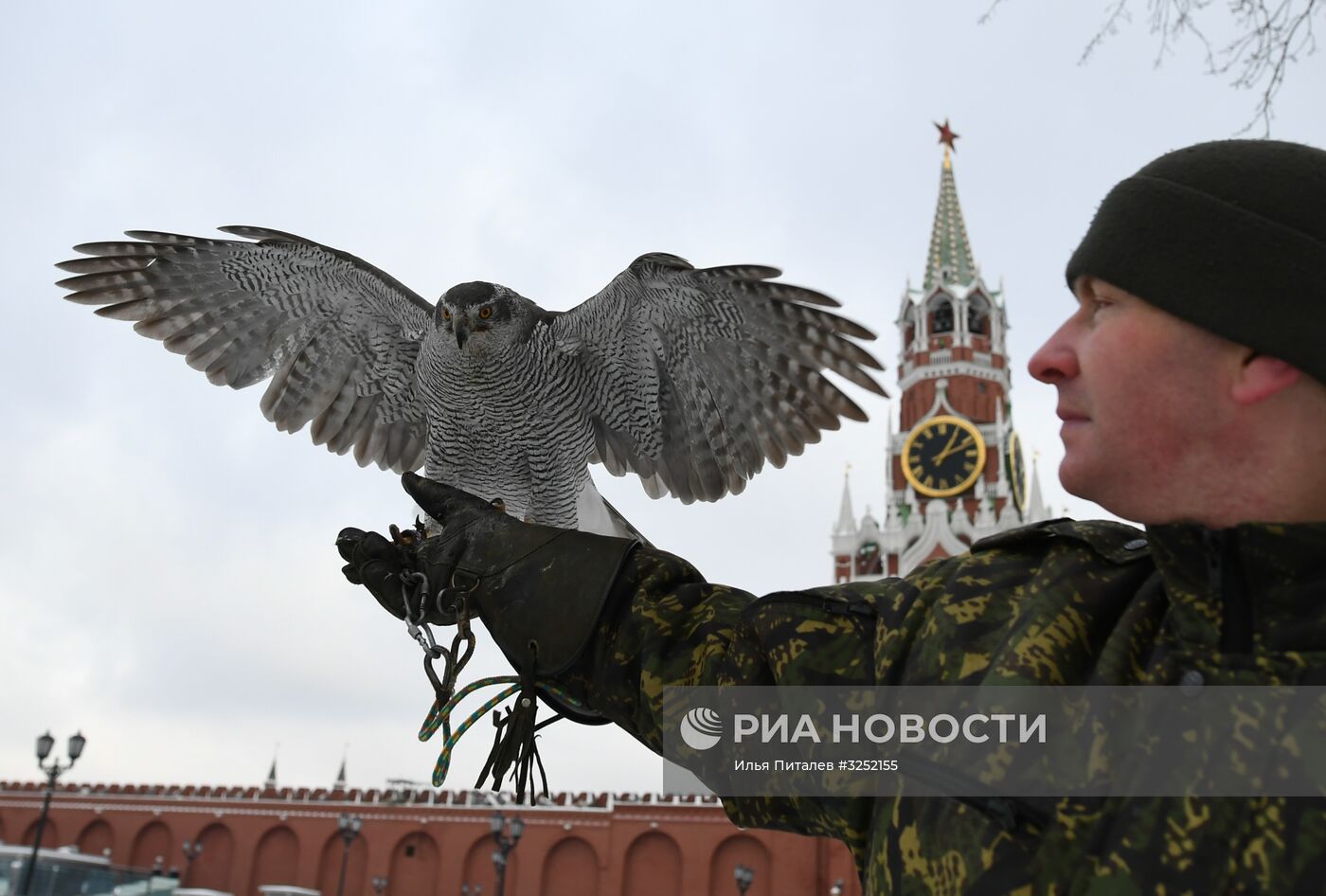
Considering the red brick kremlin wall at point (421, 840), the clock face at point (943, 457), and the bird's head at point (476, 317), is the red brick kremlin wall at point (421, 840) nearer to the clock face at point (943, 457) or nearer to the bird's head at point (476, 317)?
the clock face at point (943, 457)

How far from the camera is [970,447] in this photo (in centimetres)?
4756

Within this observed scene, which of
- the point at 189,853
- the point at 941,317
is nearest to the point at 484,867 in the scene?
the point at 189,853

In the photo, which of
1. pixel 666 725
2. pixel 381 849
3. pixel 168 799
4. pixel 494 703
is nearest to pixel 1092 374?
pixel 666 725

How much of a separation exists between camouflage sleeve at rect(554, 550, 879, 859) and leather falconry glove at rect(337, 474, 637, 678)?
1.7 inches

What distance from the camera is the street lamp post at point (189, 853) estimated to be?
34750 millimetres

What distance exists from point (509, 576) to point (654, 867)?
32741 mm

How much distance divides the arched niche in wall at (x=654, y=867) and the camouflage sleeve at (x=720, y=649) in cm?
3247

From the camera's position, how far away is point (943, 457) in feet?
158

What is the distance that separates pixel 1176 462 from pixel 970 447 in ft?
158

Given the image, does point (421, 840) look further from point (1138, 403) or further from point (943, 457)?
point (1138, 403)

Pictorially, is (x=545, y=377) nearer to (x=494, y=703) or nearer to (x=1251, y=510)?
(x=494, y=703)

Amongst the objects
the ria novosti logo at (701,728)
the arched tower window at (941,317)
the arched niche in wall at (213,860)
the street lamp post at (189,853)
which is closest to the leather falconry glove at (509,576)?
the ria novosti logo at (701,728)

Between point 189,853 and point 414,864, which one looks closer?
point 414,864

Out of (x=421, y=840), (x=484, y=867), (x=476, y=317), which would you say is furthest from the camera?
(x=421, y=840)
